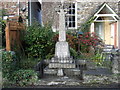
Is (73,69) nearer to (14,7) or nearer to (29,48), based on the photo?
(29,48)

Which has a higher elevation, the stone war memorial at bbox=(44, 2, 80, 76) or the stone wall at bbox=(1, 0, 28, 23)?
the stone wall at bbox=(1, 0, 28, 23)

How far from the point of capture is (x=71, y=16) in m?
12.4

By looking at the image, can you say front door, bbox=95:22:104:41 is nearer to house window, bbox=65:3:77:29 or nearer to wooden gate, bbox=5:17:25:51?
house window, bbox=65:3:77:29

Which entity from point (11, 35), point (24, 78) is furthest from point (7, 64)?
point (11, 35)

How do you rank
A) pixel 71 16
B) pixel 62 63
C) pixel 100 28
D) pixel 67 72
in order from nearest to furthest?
pixel 67 72 < pixel 62 63 < pixel 71 16 < pixel 100 28

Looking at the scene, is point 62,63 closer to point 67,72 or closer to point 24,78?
point 67,72

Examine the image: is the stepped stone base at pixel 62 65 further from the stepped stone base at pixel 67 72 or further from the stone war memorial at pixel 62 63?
the stepped stone base at pixel 67 72

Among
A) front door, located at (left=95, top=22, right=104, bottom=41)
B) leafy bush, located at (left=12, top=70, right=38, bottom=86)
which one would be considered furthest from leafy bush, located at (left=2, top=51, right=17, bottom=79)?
front door, located at (left=95, top=22, right=104, bottom=41)

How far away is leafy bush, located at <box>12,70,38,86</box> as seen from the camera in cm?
481

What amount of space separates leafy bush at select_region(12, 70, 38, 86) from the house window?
7844 millimetres

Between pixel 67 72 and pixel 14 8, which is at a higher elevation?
pixel 14 8

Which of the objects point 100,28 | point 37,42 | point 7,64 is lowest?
point 7,64

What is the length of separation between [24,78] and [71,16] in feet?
27.6

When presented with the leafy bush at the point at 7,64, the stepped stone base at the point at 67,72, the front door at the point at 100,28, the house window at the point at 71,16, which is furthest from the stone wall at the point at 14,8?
the leafy bush at the point at 7,64
